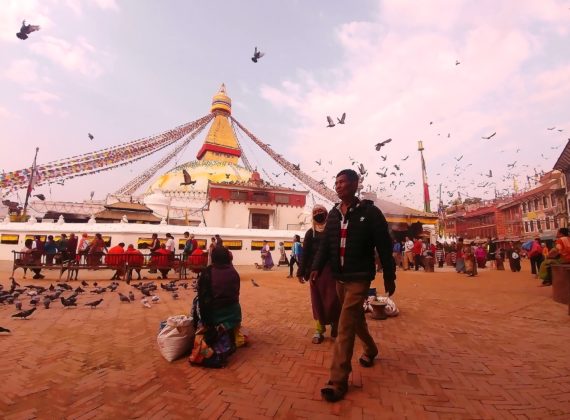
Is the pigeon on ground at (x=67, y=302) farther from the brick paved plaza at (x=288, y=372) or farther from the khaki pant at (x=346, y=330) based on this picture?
the khaki pant at (x=346, y=330)

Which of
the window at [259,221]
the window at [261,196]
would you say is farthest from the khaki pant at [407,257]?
the window at [261,196]

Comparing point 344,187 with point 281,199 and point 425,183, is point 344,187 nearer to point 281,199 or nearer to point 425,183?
point 281,199

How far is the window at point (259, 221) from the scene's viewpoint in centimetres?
2959

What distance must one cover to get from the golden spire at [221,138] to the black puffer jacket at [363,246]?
44023 mm

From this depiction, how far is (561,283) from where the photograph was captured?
6.81 m

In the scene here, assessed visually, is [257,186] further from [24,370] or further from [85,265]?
[24,370]

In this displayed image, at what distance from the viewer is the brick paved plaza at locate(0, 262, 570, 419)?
8.76 feet

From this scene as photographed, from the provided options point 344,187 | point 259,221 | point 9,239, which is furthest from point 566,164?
point 9,239

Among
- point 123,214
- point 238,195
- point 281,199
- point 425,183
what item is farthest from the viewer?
point 425,183

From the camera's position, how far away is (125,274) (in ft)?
40.7

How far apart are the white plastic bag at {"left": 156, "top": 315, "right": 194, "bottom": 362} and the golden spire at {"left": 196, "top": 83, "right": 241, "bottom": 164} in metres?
43.3

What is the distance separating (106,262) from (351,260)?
11463mm

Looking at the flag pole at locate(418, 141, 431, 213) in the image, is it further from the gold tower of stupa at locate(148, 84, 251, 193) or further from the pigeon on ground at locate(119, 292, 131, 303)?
the pigeon on ground at locate(119, 292, 131, 303)

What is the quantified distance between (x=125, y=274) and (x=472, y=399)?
41.3ft
